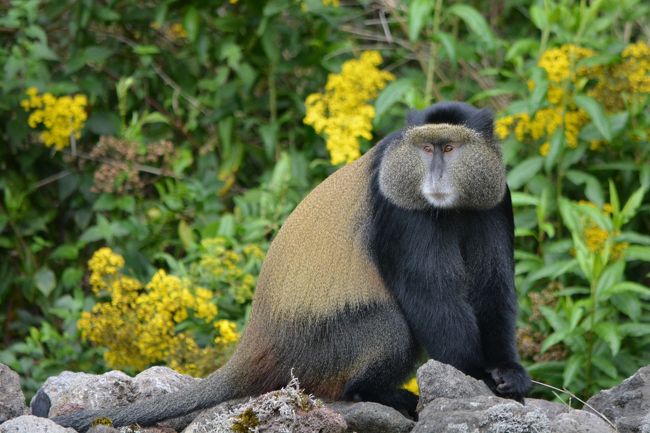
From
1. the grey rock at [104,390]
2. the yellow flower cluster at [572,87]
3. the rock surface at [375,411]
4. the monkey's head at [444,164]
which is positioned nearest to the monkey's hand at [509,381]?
the rock surface at [375,411]

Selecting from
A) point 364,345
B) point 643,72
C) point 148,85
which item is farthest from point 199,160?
point 364,345

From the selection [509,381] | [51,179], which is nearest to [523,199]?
[509,381]

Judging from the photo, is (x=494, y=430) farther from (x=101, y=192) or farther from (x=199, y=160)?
(x=199, y=160)

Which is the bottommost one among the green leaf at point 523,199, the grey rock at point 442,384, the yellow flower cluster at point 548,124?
the green leaf at point 523,199

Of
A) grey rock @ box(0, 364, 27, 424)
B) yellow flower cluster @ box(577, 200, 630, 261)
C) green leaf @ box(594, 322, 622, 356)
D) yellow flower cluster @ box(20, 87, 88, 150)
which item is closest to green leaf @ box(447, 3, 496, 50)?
yellow flower cluster @ box(577, 200, 630, 261)

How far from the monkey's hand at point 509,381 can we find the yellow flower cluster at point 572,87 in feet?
8.18

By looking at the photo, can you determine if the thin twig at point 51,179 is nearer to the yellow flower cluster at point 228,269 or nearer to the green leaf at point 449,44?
the yellow flower cluster at point 228,269

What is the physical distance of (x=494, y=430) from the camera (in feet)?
12.6

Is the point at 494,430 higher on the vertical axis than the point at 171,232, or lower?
higher

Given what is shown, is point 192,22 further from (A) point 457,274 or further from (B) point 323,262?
(A) point 457,274

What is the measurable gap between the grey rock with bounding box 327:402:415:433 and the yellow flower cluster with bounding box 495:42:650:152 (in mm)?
3214

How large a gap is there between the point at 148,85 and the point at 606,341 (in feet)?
15.4

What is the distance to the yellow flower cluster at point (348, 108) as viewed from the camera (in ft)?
24.8

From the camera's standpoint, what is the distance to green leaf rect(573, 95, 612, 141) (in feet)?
23.2
